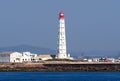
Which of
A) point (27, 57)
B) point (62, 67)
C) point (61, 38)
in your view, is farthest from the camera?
point (27, 57)

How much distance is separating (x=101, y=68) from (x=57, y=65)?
656 cm

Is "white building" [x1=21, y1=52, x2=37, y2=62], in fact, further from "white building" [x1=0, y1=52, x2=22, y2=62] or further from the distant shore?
the distant shore

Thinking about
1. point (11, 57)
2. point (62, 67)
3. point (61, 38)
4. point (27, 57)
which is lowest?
point (62, 67)

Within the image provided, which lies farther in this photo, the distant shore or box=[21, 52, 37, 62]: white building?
box=[21, 52, 37, 62]: white building

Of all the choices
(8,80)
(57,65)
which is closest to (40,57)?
(57,65)

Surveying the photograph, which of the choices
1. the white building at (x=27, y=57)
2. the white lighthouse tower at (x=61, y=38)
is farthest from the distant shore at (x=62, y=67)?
the white building at (x=27, y=57)

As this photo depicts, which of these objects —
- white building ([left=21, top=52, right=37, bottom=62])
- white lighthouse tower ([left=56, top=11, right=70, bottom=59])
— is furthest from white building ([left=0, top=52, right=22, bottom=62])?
white lighthouse tower ([left=56, top=11, right=70, bottom=59])

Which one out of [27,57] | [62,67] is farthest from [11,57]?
[62,67]

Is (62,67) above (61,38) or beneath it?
beneath

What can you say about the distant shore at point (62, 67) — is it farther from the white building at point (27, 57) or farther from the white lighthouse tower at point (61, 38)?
the white building at point (27, 57)

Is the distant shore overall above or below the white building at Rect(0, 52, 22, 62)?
below

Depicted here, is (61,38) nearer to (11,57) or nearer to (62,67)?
(62,67)

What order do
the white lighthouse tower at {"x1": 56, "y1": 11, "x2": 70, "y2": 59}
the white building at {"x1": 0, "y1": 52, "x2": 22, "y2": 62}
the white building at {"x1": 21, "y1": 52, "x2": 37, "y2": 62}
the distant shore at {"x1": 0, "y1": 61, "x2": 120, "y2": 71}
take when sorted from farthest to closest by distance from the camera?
1. the white building at {"x1": 21, "y1": 52, "x2": 37, "y2": 62}
2. the white building at {"x1": 0, "y1": 52, "x2": 22, "y2": 62}
3. the white lighthouse tower at {"x1": 56, "y1": 11, "x2": 70, "y2": 59}
4. the distant shore at {"x1": 0, "y1": 61, "x2": 120, "y2": 71}

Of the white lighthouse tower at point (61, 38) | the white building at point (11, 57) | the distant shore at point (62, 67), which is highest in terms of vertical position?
the white lighthouse tower at point (61, 38)
